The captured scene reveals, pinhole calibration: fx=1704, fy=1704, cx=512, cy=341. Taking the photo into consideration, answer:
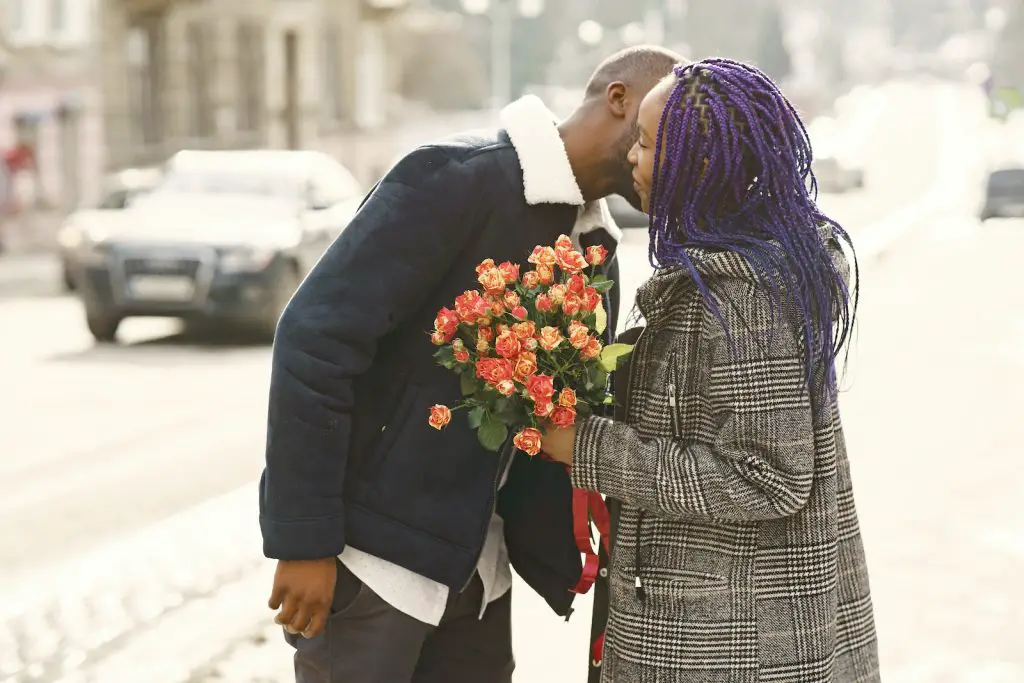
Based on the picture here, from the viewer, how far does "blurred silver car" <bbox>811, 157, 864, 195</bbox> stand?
49406 millimetres

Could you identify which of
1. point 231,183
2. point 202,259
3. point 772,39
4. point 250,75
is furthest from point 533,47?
point 202,259

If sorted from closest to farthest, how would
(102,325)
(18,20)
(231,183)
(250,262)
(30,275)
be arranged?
(250,262) → (102,325) → (231,183) → (30,275) → (18,20)

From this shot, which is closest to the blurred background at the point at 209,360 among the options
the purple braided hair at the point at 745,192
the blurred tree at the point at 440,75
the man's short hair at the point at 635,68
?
the man's short hair at the point at 635,68

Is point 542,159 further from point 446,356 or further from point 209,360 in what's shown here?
point 209,360

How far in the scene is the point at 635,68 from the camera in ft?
9.78

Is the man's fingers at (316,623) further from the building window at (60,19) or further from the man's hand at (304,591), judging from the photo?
the building window at (60,19)

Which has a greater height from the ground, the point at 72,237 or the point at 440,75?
the point at 440,75

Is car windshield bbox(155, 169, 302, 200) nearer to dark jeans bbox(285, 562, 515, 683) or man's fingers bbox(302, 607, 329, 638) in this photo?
dark jeans bbox(285, 562, 515, 683)

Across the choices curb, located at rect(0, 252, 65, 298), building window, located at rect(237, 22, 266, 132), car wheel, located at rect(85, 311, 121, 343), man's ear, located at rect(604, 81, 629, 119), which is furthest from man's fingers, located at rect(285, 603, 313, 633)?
building window, located at rect(237, 22, 266, 132)

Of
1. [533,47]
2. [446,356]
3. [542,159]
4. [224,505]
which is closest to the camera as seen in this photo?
[446,356]

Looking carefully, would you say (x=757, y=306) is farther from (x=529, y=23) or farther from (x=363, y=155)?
(x=529, y=23)

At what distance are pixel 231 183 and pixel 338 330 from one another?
12.4 m

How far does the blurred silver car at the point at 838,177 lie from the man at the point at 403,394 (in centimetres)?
4651

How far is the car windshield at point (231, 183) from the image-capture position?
14727mm
